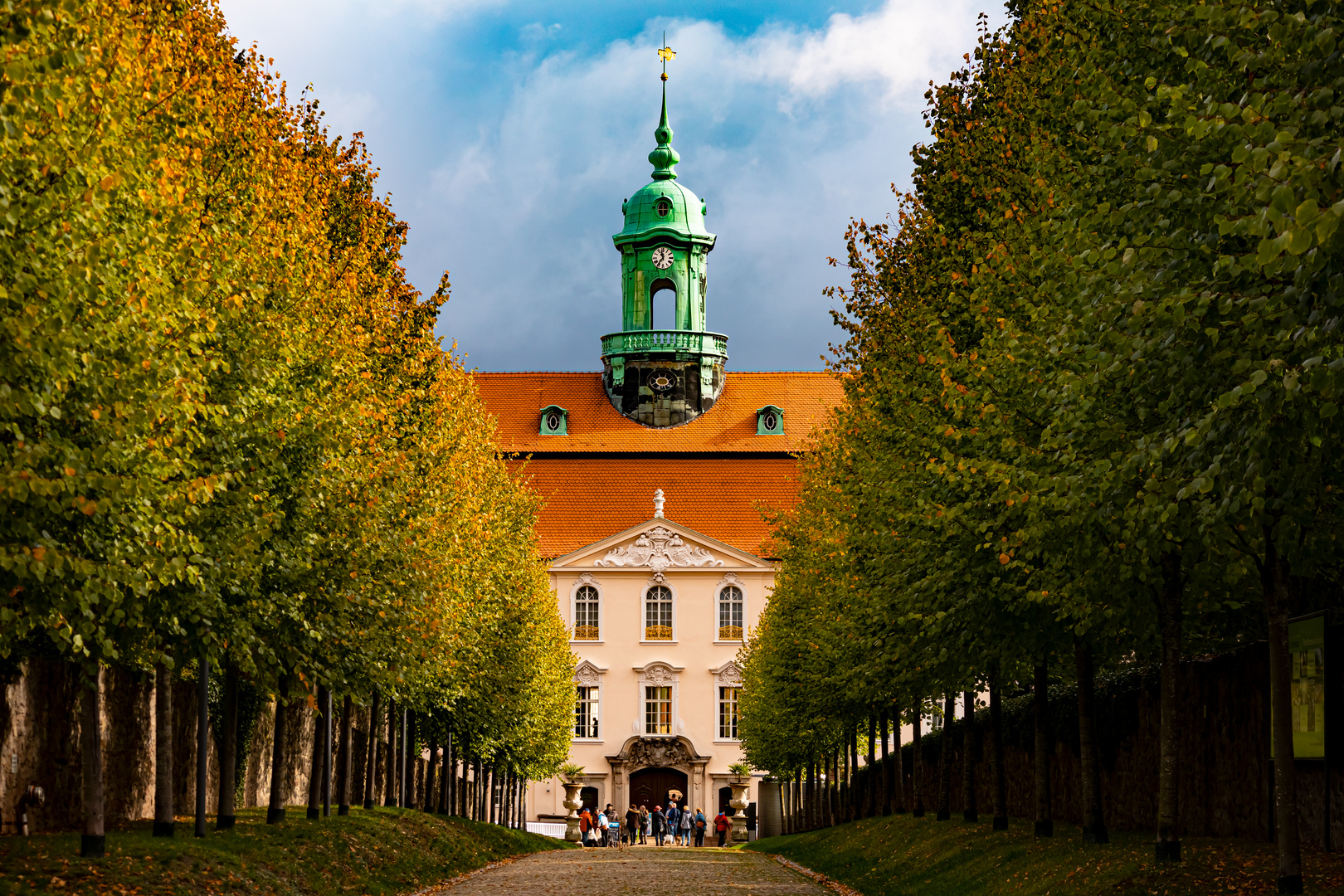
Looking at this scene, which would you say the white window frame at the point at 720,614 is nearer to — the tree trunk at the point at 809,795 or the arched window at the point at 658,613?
the arched window at the point at 658,613

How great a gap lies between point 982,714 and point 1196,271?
75.0 feet

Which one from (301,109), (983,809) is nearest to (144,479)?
(301,109)

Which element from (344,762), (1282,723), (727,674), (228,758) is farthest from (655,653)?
(1282,723)

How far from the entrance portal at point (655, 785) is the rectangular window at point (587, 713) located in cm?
318

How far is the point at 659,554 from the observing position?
267 feet

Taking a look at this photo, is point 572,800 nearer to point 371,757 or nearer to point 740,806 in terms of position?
point 740,806

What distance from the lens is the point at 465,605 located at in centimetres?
2838

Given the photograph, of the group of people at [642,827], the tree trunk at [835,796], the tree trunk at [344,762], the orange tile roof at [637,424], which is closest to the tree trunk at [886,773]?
the tree trunk at [835,796]

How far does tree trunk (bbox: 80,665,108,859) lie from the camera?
1636 centimetres

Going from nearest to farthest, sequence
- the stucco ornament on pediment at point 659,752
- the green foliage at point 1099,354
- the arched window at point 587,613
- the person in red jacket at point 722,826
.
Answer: the green foliage at point 1099,354 → the person in red jacket at point 722,826 → the stucco ornament on pediment at point 659,752 → the arched window at point 587,613

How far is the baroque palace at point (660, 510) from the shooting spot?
263ft

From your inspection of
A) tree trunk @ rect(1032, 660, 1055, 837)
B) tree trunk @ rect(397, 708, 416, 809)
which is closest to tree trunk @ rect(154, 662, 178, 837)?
tree trunk @ rect(1032, 660, 1055, 837)

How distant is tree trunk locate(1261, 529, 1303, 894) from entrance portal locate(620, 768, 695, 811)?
219 feet

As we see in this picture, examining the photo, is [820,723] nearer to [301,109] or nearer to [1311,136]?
[301,109]
